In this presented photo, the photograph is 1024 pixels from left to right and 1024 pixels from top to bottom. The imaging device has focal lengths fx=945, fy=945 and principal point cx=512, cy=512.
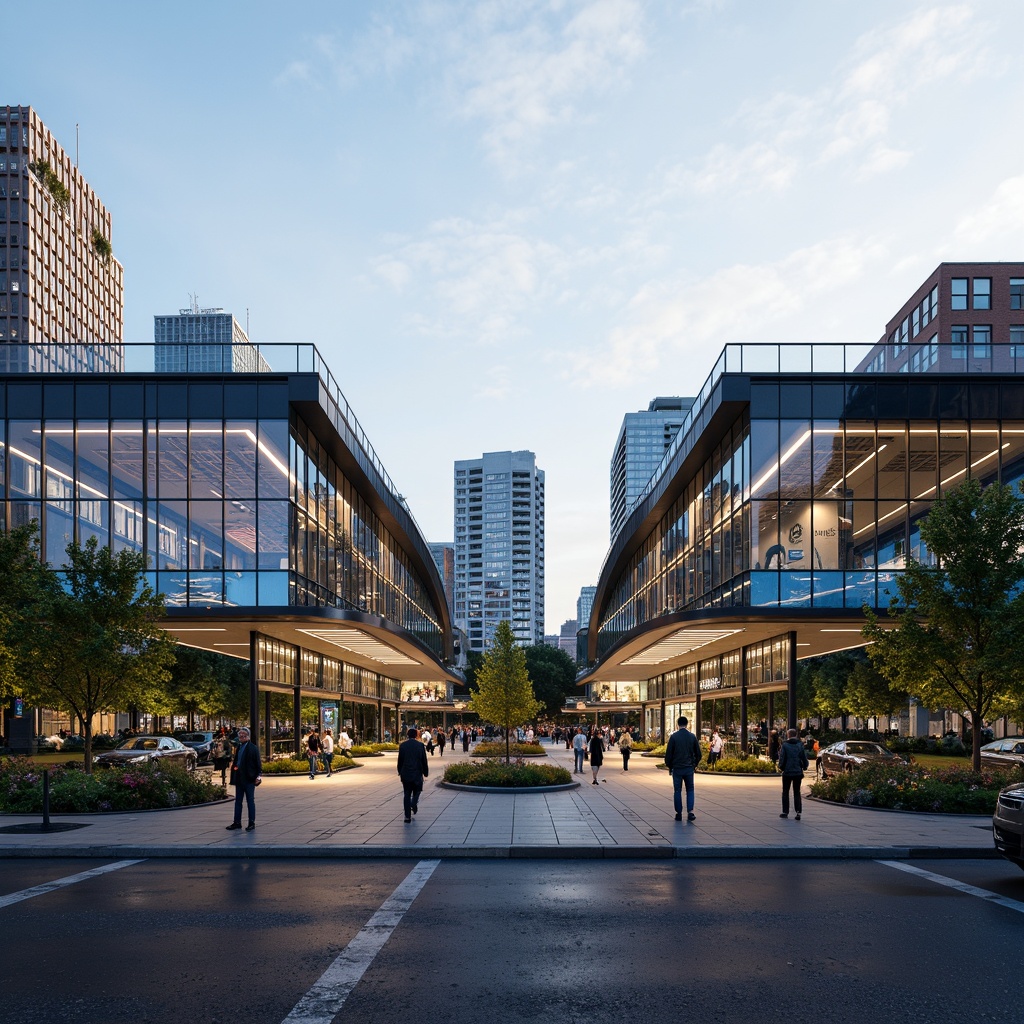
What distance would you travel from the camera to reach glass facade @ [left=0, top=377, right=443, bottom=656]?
30938mm

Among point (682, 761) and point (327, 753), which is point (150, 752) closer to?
point (327, 753)

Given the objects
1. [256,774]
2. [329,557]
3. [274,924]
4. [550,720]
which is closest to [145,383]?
[329,557]

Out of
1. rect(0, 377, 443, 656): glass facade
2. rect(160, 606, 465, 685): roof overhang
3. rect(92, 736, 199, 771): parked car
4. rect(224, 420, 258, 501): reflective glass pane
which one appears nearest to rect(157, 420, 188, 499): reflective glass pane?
rect(0, 377, 443, 656): glass facade

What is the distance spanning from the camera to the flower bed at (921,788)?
19969mm

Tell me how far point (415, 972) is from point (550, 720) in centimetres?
13682

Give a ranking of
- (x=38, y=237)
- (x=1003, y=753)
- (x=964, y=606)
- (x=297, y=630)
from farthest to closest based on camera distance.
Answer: (x=38, y=237), (x=297, y=630), (x=1003, y=753), (x=964, y=606)

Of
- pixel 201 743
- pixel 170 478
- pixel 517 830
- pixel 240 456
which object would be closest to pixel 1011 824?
pixel 517 830

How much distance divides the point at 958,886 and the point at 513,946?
21.6 ft

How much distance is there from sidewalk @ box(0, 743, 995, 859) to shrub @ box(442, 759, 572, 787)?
0.88 meters

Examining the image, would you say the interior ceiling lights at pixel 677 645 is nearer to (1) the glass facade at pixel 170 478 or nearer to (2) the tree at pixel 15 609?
(1) the glass facade at pixel 170 478

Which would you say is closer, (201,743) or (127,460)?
(127,460)

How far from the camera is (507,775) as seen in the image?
26094mm

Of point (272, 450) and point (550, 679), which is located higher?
point (272, 450)

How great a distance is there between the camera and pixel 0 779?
20.7 metres
